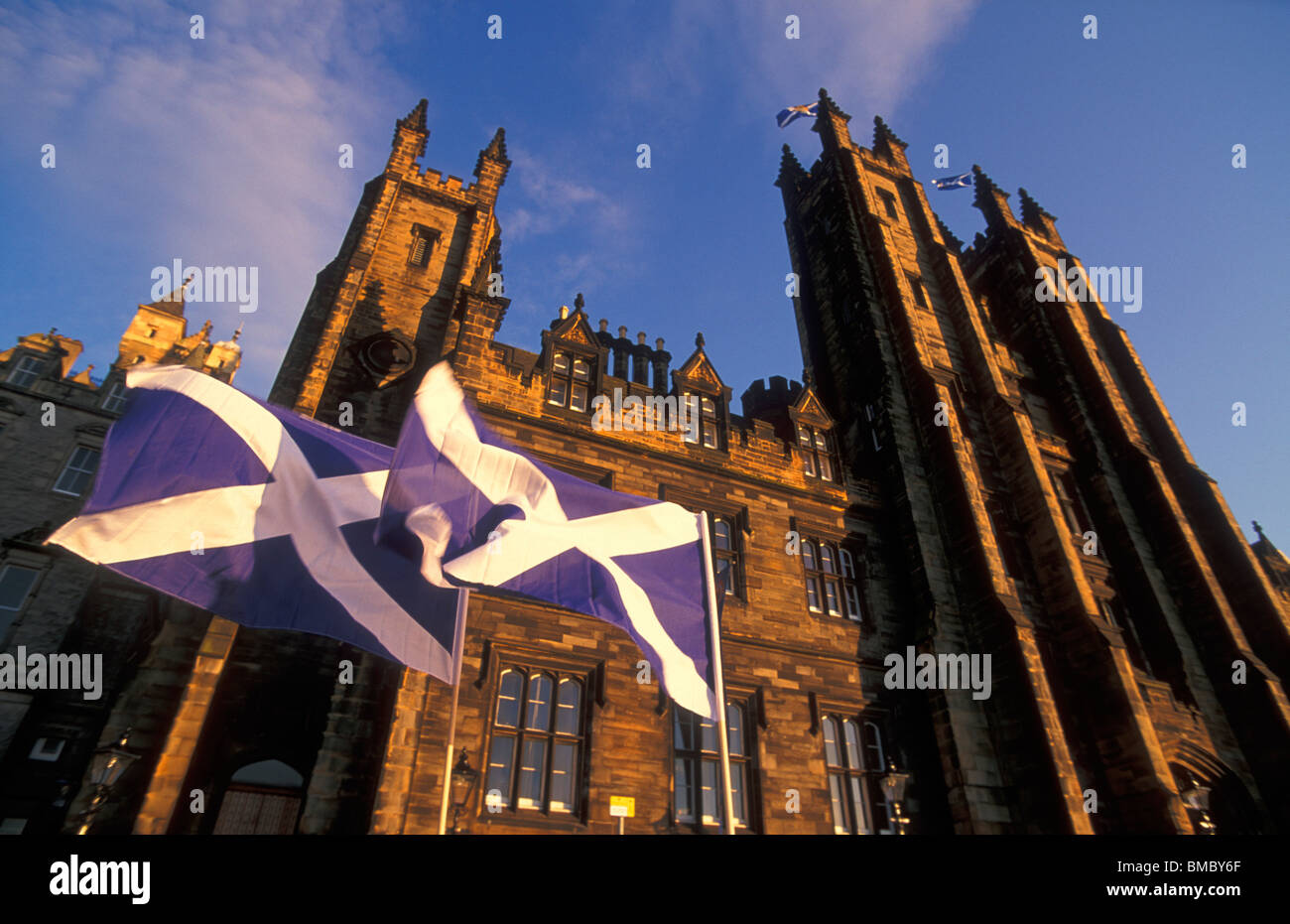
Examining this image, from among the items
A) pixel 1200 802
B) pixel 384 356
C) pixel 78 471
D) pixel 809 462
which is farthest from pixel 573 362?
pixel 78 471

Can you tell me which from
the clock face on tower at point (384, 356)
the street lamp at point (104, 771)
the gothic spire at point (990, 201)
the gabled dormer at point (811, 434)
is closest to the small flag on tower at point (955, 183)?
the gothic spire at point (990, 201)

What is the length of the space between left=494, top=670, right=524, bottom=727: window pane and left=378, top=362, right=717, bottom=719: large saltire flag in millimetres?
3028

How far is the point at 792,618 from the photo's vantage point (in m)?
14.1

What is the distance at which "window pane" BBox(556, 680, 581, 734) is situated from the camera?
37.1 feet

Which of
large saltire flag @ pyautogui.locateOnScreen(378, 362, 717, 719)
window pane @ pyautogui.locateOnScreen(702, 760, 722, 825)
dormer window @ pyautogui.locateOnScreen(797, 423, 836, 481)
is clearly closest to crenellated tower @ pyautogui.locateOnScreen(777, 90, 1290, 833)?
dormer window @ pyautogui.locateOnScreen(797, 423, 836, 481)

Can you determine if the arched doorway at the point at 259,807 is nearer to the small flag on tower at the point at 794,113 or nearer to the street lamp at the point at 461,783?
the street lamp at the point at 461,783

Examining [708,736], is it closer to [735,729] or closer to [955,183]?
[735,729]

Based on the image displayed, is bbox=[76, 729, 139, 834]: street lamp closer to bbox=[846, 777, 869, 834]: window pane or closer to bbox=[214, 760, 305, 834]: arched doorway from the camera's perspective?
bbox=[214, 760, 305, 834]: arched doorway

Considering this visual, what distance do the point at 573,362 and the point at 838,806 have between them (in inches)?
415

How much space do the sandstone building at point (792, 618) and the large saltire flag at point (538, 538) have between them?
2.75 metres

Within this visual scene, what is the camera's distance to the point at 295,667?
1134cm
